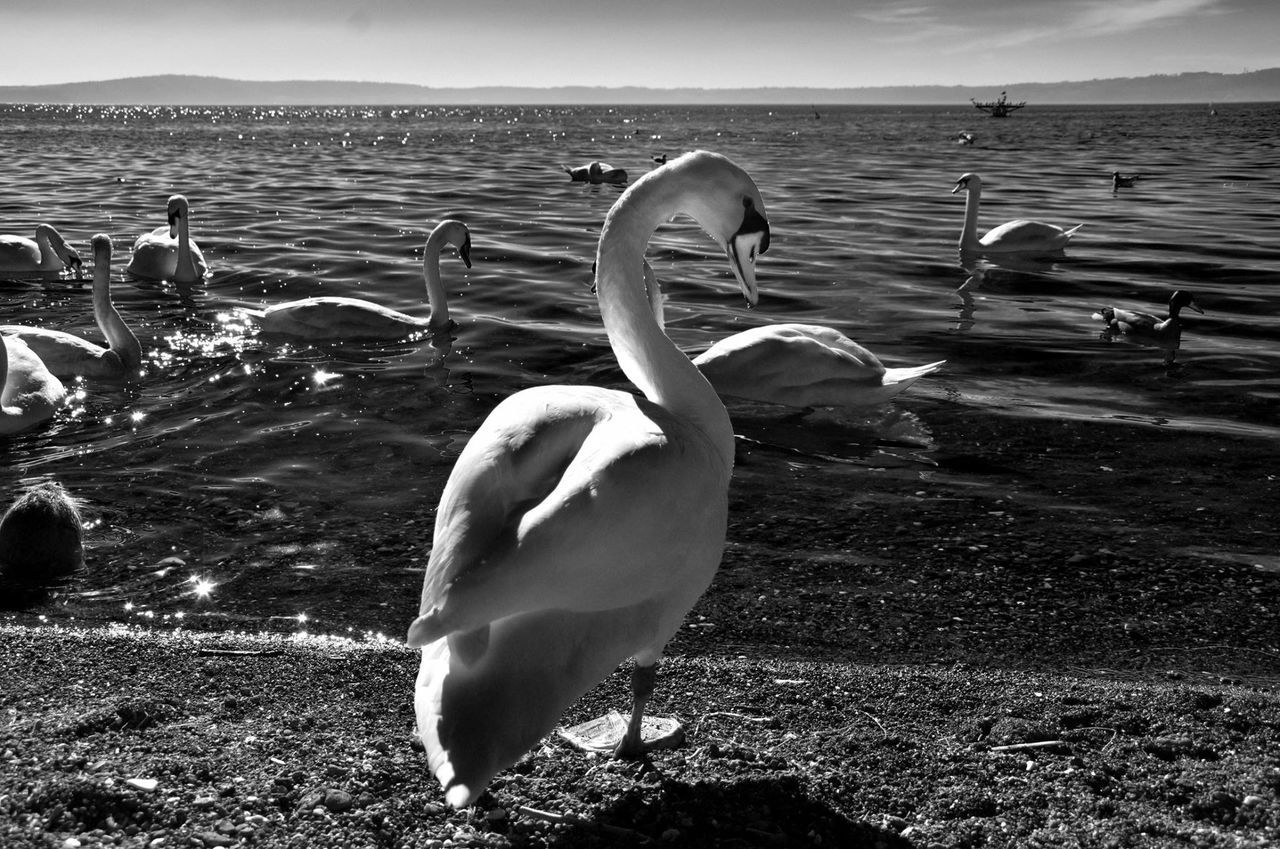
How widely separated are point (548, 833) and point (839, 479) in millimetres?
4602

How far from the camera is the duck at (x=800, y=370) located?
8.73 m

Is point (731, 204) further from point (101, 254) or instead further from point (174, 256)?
point (174, 256)

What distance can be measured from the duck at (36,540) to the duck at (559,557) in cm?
325

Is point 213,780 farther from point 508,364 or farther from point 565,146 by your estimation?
point 565,146

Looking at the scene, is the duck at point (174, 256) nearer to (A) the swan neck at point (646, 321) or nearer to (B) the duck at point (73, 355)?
(B) the duck at point (73, 355)

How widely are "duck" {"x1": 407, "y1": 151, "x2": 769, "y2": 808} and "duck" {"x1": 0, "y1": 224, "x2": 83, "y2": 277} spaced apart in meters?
12.8

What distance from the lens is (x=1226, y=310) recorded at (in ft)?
44.0

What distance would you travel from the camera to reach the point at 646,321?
4188 mm

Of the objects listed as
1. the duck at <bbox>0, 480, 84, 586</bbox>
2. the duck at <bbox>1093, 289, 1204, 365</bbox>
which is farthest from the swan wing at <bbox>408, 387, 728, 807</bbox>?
the duck at <bbox>1093, 289, 1204, 365</bbox>

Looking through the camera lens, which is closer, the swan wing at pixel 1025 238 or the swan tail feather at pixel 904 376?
→ the swan tail feather at pixel 904 376

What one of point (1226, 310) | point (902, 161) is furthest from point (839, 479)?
point (902, 161)

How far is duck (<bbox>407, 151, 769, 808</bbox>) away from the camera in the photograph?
297 centimetres

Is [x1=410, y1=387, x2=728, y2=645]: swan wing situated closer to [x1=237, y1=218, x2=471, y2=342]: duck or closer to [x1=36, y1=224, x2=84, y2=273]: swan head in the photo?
[x1=237, y1=218, x2=471, y2=342]: duck

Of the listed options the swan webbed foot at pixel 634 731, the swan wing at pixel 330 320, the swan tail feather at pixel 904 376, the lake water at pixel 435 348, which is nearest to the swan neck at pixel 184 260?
the lake water at pixel 435 348
